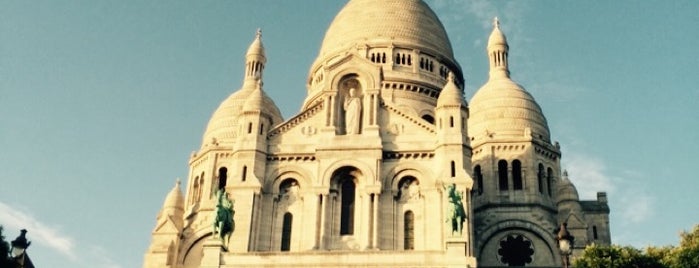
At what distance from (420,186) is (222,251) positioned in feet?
32.1

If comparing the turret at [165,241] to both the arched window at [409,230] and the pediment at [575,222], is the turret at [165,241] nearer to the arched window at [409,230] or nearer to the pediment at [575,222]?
the arched window at [409,230]

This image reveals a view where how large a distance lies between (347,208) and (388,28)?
19692mm

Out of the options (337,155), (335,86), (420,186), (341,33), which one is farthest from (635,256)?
(341,33)

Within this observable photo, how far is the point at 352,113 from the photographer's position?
42312 millimetres

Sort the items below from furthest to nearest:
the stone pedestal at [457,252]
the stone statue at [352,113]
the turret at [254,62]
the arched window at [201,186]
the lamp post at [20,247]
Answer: the turret at [254,62] < the arched window at [201,186] < the stone statue at [352,113] < the stone pedestal at [457,252] < the lamp post at [20,247]

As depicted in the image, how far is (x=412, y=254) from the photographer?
114 ft

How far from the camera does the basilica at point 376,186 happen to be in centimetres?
3794

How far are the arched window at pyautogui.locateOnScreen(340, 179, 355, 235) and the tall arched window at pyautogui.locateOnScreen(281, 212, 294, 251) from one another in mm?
2430

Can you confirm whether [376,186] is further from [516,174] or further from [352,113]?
[516,174]

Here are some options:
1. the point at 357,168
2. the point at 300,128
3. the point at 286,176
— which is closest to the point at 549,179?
the point at 357,168

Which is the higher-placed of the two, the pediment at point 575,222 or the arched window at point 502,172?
the arched window at point 502,172

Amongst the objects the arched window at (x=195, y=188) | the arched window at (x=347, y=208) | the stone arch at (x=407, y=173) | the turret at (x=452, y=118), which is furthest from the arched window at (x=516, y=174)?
the arched window at (x=195, y=188)

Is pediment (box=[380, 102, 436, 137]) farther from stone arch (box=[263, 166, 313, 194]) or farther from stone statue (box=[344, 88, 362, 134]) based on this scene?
stone arch (box=[263, 166, 313, 194])

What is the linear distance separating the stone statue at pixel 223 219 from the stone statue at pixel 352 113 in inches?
304
